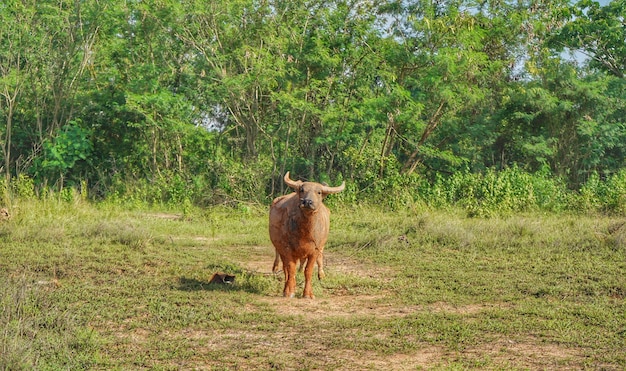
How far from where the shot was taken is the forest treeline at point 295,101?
15336 mm

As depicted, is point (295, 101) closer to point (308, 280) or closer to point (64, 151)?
point (64, 151)

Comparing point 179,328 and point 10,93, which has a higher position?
point 10,93

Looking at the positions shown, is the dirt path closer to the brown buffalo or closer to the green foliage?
the brown buffalo

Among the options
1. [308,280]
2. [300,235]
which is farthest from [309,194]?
[308,280]

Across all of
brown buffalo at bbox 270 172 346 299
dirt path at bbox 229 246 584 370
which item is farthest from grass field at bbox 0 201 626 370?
brown buffalo at bbox 270 172 346 299

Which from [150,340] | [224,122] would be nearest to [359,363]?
[150,340]

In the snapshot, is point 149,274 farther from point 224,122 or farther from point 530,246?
point 224,122

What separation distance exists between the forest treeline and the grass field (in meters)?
3.80

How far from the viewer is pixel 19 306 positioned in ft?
19.3

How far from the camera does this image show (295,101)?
49.4 feet

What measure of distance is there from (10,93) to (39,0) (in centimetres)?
212

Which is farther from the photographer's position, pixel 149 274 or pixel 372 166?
pixel 372 166

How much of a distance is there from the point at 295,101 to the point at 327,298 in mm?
8226

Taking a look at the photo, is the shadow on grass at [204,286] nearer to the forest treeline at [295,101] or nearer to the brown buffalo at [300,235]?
the brown buffalo at [300,235]
